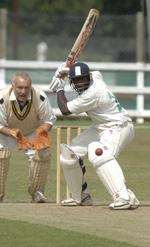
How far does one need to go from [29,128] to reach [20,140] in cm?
44

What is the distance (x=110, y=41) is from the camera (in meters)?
25.7

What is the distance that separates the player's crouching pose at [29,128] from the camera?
12.1 meters

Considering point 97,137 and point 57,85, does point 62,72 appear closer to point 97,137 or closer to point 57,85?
point 57,85

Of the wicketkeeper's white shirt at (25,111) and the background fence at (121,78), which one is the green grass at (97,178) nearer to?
the wicketkeeper's white shirt at (25,111)

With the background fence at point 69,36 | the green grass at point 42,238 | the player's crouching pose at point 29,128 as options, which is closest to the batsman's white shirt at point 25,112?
the player's crouching pose at point 29,128

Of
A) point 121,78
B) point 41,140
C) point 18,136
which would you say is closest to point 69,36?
point 121,78

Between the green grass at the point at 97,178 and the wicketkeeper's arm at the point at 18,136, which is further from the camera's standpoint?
the green grass at the point at 97,178

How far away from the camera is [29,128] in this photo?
12531 millimetres

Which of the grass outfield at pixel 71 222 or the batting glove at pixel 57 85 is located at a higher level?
the batting glove at pixel 57 85

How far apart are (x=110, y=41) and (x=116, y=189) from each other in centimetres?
1440

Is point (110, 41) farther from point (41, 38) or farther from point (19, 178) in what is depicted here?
point (19, 178)

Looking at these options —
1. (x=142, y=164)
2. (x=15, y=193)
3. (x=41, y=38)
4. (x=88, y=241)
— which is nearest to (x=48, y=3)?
(x=41, y=38)

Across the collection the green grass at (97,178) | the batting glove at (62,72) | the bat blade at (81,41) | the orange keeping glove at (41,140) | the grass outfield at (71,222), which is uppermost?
the bat blade at (81,41)

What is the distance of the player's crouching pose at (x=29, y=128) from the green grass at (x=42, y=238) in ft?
6.02
